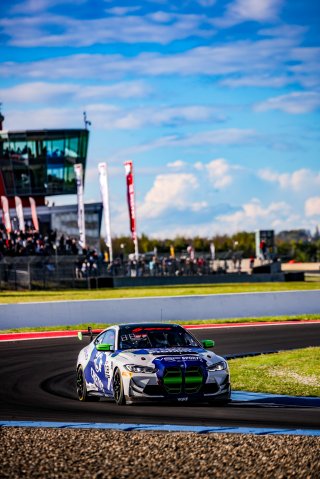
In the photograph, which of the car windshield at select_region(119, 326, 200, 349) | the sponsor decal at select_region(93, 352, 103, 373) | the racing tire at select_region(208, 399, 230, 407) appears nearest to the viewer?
the racing tire at select_region(208, 399, 230, 407)

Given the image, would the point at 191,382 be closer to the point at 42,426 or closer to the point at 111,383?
the point at 111,383

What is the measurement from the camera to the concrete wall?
29.3 meters

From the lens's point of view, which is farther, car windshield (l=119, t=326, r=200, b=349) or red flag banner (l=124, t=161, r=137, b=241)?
red flag banner (l=124, t=161, r=137, b=241)

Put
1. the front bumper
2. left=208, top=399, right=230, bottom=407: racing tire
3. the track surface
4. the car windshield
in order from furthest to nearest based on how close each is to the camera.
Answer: the car windshield, left=208, top=399, right=230, bottom=407: racing tire, the front bumper, the track surface

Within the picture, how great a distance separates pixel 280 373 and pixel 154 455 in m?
7.91

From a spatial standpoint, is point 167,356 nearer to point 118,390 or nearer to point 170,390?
point 170,390

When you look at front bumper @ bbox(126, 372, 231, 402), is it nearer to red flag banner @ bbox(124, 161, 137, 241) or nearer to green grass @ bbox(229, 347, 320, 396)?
green grass @ bbox(229, 347, 320, 396)

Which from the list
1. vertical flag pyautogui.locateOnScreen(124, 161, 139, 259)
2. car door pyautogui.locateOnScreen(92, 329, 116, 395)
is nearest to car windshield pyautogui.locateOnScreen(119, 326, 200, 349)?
car door pyautogui.locateOnScreen(92, 329, 116, 395)

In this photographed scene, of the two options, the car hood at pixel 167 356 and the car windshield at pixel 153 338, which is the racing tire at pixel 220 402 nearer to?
the car hood at pixel 167 356

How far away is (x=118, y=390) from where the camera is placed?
13.0 metres

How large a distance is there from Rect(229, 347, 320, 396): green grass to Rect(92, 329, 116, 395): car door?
244 centimetres

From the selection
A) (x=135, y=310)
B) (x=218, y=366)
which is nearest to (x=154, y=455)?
(x=218, y=366)

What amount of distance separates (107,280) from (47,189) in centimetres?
2649

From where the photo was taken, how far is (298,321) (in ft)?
103
